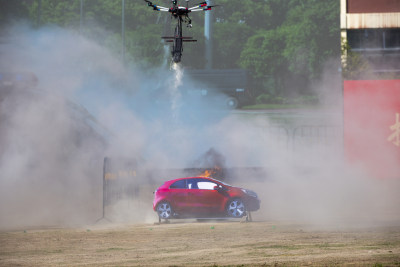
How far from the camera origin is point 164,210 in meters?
23.1

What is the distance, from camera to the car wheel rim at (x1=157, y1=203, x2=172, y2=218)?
75.6ft

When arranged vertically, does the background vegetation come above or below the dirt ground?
above

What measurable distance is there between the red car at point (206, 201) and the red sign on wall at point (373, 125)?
12.3m

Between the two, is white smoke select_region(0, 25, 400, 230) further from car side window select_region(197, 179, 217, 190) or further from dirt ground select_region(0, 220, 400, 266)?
dirt ground select_region(0, 220, 400, 266)

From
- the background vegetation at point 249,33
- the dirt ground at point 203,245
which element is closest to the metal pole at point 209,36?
the background vegetation at point 249,33

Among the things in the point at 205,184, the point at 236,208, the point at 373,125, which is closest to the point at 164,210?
the point at 205,184

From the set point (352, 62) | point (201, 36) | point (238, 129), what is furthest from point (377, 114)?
point (201, 36)

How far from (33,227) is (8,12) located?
3773 centimetres

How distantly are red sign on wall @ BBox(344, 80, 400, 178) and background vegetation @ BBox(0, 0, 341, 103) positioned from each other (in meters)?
28.5

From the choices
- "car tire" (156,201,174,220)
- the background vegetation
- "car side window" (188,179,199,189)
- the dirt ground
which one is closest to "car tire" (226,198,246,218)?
the dirt ground

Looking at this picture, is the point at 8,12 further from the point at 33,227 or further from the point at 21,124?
the point at 33,227

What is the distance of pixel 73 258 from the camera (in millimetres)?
16438

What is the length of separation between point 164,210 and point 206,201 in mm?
1522

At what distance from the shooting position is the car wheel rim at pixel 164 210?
23031 millimetres
